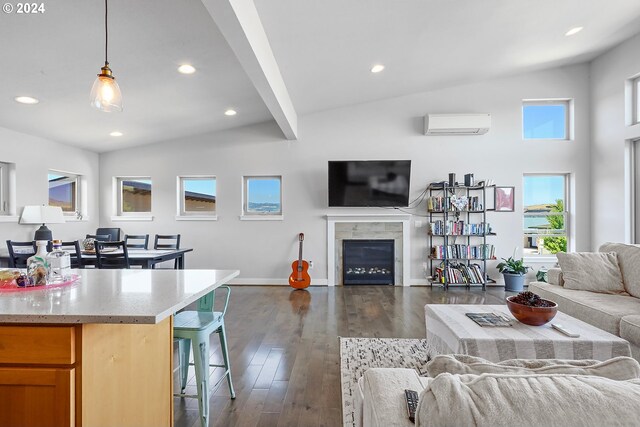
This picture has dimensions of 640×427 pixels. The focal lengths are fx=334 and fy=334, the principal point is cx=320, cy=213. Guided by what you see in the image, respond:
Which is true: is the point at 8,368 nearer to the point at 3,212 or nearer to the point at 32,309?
the point at 32,309

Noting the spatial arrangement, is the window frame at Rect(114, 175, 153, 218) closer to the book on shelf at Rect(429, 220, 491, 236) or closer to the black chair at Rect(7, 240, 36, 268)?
the black chair at Rect(7, 240, 36, 268)

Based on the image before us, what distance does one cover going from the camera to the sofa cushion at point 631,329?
7.47 feet

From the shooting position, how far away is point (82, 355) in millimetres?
1118

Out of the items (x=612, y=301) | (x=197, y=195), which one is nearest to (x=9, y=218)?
(x=197, y=195)

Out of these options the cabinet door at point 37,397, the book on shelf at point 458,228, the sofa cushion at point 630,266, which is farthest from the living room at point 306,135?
the sofa cushion at point 630,266

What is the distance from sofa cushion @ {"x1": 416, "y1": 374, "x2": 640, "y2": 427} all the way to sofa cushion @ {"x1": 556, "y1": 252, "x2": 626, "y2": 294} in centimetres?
316

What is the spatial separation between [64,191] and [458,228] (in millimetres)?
6520

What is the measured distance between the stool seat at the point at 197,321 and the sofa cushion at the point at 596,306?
280 centimetres

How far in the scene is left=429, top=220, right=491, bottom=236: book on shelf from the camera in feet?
18.0

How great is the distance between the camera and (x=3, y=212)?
4.48 m

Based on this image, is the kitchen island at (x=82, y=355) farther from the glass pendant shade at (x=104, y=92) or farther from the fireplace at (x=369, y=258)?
the fireplace at (x=369, y=258)

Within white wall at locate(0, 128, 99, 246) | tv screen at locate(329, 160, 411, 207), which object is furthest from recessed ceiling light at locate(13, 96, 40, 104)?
tv screen at locate(329, 160, 411, 207)

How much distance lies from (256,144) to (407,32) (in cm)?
312

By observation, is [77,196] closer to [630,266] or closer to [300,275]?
[300,275]
